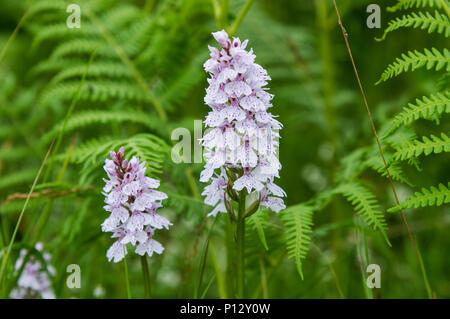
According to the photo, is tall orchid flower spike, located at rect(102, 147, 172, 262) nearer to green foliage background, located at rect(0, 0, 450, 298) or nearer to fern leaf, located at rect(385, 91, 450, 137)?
green foliage background, located at rect(0, 0, 450, 298)

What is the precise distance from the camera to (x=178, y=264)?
158 inches

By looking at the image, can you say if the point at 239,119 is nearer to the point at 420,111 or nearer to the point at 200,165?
the point at 420,111

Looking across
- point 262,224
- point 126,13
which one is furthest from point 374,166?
point 126,13

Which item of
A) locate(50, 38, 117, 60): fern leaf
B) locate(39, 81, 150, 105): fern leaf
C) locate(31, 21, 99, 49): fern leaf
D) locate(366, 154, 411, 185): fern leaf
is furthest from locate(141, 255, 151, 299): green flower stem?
locate(31, 21, 99, 49): fern leaf

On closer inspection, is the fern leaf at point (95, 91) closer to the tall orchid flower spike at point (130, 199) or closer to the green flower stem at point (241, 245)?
the tall orchid flower spike at point (130, 199)

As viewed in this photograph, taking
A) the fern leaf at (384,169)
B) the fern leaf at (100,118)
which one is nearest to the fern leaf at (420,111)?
the fern leaf at (384,169)

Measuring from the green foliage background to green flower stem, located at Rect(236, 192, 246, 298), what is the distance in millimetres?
149

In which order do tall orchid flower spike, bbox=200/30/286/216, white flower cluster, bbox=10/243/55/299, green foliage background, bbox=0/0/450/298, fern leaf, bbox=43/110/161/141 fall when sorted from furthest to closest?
fern leaf, bbox=43/110/161/141 < white flower cluster, bbox=10/243/55/299 < green foliage background, bbox=0/0/450/298 < tall orchid flower spike, bbox=200/30/286/216

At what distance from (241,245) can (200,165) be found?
1160mm

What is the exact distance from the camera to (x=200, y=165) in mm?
3012

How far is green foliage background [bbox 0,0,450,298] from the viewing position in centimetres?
233

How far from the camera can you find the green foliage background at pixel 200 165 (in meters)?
2.33

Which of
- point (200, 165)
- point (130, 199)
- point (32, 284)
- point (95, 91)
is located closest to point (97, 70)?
point (95, 91)
